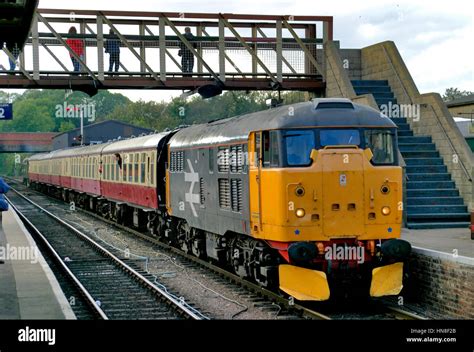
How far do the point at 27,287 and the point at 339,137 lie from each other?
5.89 meters

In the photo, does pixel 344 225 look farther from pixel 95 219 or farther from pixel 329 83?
pixel 95 219

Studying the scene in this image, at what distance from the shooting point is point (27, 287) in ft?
44.8

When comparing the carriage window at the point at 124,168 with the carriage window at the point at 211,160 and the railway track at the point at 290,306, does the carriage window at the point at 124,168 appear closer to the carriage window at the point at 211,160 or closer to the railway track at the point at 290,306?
the railway track at the point at 290,306

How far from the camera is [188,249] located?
1892cm

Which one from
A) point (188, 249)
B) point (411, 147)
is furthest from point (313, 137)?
point (411, 147)

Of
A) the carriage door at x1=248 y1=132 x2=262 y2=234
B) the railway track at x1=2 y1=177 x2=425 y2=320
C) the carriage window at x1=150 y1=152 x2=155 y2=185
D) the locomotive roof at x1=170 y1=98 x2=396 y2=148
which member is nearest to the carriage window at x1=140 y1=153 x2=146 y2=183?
the carriage window at x1=150 y1=152 x2=155 y2=185

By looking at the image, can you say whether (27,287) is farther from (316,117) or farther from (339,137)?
(339,137)

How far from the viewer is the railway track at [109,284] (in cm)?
1268

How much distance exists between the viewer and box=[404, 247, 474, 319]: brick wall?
1235 cm

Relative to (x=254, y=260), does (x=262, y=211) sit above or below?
above

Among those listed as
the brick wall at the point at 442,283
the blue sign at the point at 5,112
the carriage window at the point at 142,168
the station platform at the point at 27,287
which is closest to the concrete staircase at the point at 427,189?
the brick wall at the point at 442,283

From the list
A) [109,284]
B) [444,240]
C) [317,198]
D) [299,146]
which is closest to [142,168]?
[109,284]

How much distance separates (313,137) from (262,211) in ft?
4.78

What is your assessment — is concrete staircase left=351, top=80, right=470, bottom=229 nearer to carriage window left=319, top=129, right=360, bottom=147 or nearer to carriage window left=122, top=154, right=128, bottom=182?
carriage window left=319, top=129, right=360, bottom=147
